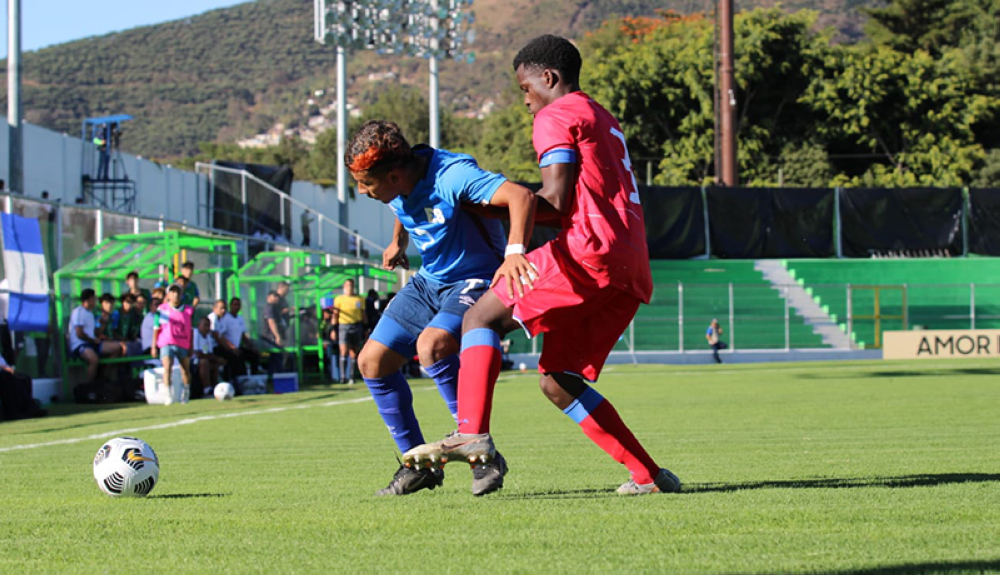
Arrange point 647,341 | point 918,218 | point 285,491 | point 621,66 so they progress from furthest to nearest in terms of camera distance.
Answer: point 621,66
point 918,218
point 647,341
point 285,491

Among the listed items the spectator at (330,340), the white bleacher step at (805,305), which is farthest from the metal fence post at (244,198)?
the white bleacher step at (805,305)

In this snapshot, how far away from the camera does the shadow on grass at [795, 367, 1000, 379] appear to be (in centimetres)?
2095

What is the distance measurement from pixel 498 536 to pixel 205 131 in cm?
15811

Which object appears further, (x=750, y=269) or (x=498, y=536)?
(x=750, y=269)

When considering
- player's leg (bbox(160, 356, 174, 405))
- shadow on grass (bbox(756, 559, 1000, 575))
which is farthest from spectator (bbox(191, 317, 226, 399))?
shadow on grass (bbox(756, 559, 1000, 575))

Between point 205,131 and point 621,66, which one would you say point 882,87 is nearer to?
point 621,66

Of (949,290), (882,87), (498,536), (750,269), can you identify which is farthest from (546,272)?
(882,87)

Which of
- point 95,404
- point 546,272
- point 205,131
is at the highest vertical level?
point 205,131

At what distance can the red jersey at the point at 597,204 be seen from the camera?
5.03 m

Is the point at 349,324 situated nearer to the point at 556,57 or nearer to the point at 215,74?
the point at 556,57

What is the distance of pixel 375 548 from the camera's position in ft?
12.3

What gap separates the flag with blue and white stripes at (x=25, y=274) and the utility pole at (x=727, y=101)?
100 feet

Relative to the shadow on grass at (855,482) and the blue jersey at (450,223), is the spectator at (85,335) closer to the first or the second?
the blue jersey at (450,223)

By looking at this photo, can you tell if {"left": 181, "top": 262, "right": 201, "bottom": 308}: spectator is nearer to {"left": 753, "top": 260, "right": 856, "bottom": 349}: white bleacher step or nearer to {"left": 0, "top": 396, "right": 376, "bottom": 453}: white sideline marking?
{"left": 0, "top": 396, "right": 376, "bottom": 453}: white sideline marking
